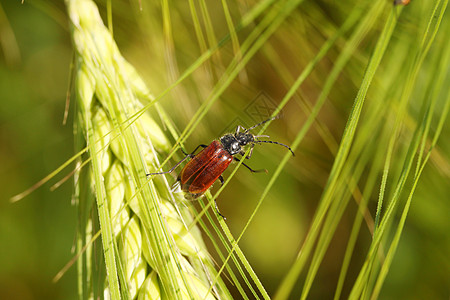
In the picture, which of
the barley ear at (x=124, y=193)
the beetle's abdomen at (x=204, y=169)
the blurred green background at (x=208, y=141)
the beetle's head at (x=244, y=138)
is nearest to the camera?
the barley ear at (x=124, y=193)

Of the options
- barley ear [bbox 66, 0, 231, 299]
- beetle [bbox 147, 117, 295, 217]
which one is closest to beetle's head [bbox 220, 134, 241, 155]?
beetle [bbox 147, 117, 295, 217]

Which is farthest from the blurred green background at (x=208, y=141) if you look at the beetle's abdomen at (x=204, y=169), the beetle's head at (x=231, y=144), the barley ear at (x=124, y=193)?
the barley ear at (x=124, y=193)

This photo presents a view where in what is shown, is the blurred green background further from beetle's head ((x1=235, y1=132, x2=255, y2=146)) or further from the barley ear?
the barley ear

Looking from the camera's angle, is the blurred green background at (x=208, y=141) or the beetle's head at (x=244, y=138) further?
the beetle's head at (x=244, y=138)

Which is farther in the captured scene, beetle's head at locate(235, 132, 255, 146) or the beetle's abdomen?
beetle's head at locate(235, 132, 255, 146)

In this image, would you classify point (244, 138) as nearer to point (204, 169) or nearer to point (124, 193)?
point (204, 169)

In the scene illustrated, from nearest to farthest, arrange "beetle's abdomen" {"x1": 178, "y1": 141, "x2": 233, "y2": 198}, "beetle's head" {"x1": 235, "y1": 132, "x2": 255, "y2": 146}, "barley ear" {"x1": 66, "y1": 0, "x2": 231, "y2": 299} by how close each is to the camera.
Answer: "barley ear" {"x1": 66, "y1": 0, "x2": 231, "y2": 299}
"beetle's abdomen" {"x1": 178, "y1": 141, "x2": 233, "y2": 198}
"beetle's head" {"x1": 235, "y1": 132, "x2": 255, "y2": 146}

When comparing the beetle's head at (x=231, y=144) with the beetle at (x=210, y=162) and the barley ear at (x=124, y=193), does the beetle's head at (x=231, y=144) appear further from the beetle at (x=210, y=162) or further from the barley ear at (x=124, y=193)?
the barley ear at (x=124, y=193)

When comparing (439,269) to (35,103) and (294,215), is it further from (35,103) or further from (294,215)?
(35,103)
